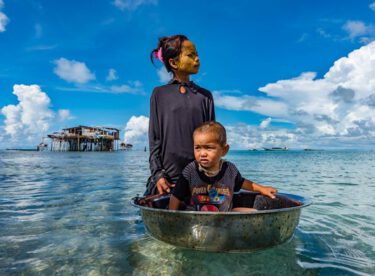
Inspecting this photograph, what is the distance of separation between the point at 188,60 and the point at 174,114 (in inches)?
25.2

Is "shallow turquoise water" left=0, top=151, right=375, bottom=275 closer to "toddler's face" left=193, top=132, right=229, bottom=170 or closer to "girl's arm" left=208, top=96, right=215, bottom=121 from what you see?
"toddler's face" left=193, top=132, right=229, bottom=170

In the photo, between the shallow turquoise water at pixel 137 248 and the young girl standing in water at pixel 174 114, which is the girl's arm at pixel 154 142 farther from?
the shallow turquoise water at pixel 137 248

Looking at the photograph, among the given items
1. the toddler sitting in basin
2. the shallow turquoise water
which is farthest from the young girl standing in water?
the shallow turquoise water

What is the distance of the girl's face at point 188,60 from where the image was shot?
126 inches

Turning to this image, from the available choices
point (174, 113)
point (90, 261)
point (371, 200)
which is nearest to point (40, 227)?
point (90, 261)

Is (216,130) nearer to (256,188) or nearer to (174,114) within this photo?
(174,114)

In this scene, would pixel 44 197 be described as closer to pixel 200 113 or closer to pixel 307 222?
pixel 200 113

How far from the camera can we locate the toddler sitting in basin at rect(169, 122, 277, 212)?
283 centimetres

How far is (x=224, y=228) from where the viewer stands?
2330 millimetres

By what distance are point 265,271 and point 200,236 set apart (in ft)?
2.22

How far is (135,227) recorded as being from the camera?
4.14 metres

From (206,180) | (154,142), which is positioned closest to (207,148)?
(206,180)

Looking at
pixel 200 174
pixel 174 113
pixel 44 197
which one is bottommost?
pixel 44 197

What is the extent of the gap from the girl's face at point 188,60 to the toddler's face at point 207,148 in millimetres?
875
